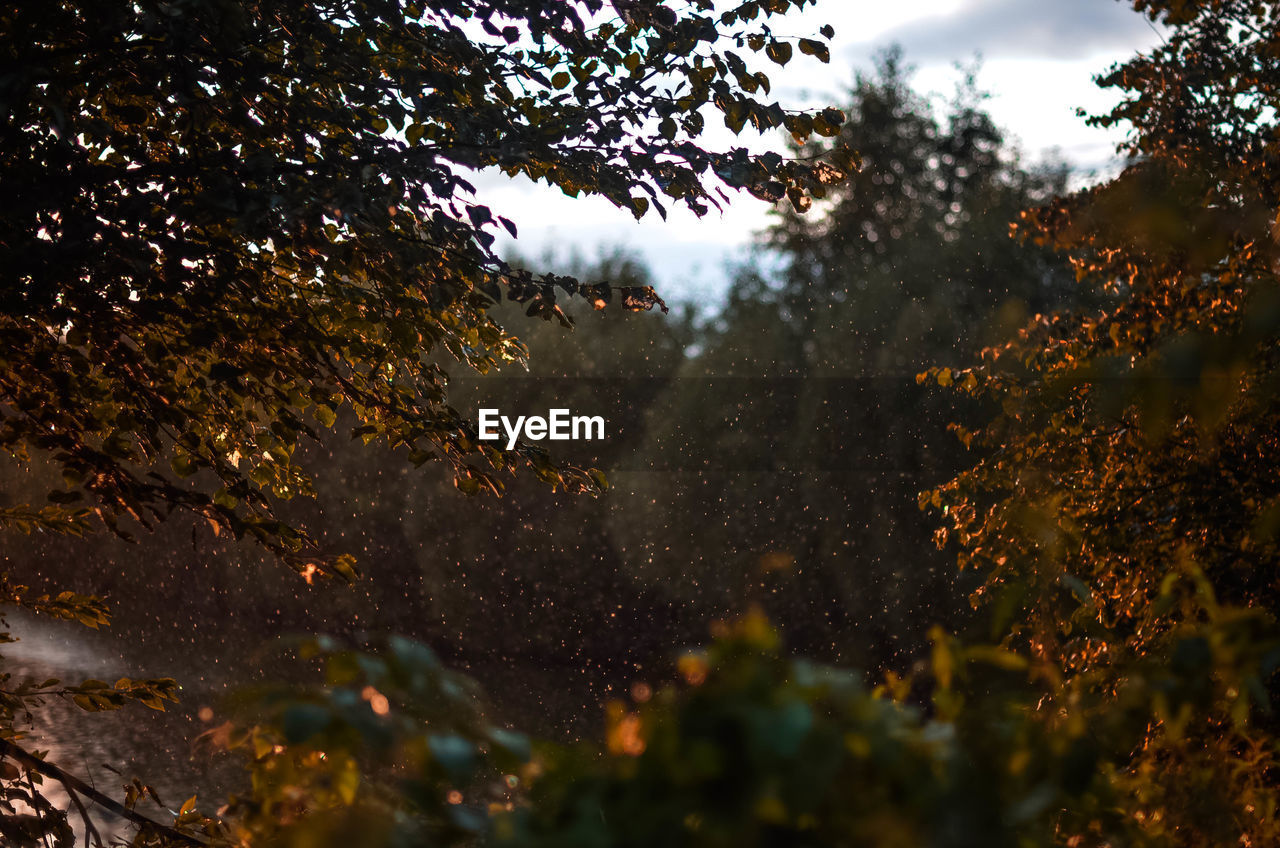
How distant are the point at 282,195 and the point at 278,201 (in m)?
0.07

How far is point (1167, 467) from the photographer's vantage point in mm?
4145

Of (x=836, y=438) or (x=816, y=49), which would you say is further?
(x=836, y=438)

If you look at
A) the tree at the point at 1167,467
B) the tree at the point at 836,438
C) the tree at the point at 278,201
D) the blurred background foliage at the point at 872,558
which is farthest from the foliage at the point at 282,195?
the tree at the point at 836,438

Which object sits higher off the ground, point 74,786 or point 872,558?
point 872,558

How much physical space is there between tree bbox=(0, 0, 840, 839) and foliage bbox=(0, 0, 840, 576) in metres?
0.01

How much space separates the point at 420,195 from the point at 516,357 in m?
1.14

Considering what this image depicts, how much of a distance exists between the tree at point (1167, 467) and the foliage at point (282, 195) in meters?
1.72

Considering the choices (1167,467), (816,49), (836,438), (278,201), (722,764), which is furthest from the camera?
(836,438)

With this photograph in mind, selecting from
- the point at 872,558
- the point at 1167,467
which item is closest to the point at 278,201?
the point at 1167,467

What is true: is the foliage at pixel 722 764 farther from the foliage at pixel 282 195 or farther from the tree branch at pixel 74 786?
the tree branch at pixel 74 786

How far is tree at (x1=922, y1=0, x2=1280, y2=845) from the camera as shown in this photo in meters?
0.96

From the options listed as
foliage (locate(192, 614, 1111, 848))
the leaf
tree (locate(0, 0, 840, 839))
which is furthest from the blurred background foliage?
the leaf

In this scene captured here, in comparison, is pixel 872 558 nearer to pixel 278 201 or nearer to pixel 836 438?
pixel 836 438

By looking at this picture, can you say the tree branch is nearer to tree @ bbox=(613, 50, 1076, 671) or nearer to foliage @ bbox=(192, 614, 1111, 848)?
foliage @ bbox=(192, 614, 1111, 848)
